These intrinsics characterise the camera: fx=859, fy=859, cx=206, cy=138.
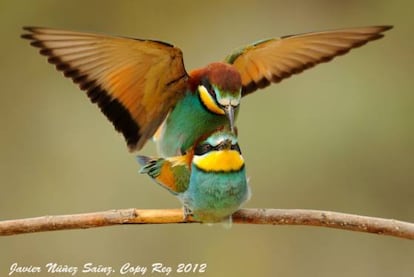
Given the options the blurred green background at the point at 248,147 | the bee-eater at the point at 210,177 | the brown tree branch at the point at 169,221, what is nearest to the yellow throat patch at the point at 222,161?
the bee-eater at the point at 210,177

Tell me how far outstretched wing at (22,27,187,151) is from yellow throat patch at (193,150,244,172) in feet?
0.83

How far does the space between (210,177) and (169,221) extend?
0.12 metres

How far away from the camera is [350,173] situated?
2.93m

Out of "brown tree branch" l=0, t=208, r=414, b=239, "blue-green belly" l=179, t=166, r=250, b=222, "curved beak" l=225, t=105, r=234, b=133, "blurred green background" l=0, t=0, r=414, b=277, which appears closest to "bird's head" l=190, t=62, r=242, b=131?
"curved beak" l=225, t=105, r=234, b=133

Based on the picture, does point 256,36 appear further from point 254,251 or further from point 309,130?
point 254,251

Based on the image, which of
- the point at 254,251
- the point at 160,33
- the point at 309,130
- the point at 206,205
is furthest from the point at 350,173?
the point at 206,205

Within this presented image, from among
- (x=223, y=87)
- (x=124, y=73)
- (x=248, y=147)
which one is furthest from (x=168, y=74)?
(x=248, y=147)

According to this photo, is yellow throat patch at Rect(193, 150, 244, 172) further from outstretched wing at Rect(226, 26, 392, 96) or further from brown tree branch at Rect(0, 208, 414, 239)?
outstretched wing at Rect(226, 26, 392, 96)

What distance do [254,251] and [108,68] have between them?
1.07m

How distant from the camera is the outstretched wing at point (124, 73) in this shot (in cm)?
181

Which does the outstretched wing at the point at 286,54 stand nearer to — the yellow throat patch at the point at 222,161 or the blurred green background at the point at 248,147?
the yellow throat patch at the point at 222,161

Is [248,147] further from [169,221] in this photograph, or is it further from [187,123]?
[169,221]

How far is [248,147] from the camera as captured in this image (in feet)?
9.54

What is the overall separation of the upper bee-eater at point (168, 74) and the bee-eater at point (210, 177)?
8cm
